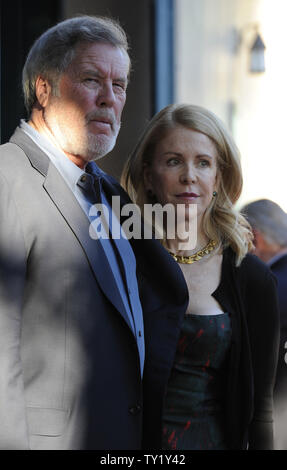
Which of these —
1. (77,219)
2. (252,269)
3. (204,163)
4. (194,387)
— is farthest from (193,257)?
(77,219)

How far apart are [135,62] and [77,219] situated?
3265mm

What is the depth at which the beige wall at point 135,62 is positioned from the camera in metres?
4.54

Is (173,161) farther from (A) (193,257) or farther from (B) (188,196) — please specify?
(A) (193,257)

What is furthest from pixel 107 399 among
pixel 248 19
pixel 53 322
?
pixel 248 19

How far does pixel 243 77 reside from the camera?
4.96 m

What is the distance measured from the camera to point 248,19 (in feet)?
16.0

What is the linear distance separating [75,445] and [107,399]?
13cm

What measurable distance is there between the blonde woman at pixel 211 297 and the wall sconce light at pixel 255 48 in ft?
9.74

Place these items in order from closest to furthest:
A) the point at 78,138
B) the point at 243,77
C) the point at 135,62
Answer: the point at 78,138
the point at 135,62
the point at 243,77

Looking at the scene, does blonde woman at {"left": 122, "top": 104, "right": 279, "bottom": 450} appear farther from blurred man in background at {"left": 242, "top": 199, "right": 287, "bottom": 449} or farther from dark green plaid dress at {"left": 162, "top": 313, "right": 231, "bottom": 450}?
blurred man in background at {"left": 242, "top": 199, "right": 287, "bottom": 449}

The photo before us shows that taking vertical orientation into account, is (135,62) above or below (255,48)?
below

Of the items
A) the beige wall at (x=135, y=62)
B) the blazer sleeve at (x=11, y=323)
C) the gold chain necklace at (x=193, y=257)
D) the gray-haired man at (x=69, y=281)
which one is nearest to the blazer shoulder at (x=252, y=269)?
the gold chain necklace at (x=193, y=257)

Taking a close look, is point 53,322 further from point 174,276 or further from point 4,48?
point 4,48
